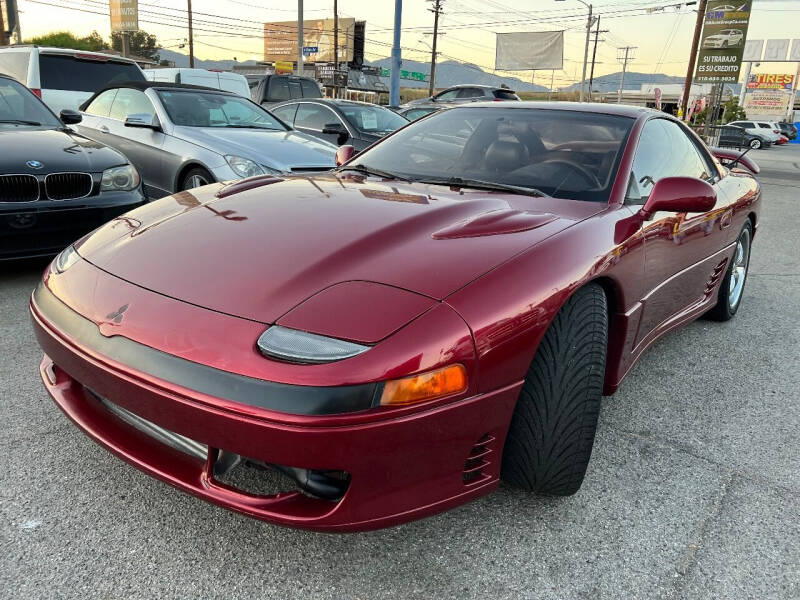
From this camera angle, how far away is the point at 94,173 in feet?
13.3

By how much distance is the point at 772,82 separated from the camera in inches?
2945

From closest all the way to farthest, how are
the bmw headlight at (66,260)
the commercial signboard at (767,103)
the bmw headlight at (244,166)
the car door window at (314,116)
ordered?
the bmw headlight at (66,260) → the bmw headlight at (244,166) → the car door window at (314,116) → the commercial signboard at (767,103)

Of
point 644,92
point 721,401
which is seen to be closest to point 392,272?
point 721,401

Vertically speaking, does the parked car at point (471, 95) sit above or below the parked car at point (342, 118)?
above

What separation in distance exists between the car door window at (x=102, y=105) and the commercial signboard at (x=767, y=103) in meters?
76.1

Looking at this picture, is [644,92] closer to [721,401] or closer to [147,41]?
[147,41]

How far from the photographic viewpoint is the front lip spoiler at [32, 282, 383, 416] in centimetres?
140

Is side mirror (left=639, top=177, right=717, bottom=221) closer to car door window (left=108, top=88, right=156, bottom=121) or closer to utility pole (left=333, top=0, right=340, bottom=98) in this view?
car door window (left=108, top=88, right=156, bottom=121)

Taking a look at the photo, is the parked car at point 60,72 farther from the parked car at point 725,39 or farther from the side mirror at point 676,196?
the parked car at point 725,39

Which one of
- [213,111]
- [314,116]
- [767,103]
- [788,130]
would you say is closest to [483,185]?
[213,111]

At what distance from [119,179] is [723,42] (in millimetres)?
24507

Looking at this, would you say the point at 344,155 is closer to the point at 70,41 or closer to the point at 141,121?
the point at 141,121

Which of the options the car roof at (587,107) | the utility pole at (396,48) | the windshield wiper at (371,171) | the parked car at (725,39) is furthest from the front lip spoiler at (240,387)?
the parked car at (725,39)

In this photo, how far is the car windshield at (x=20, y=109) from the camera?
183 inches
